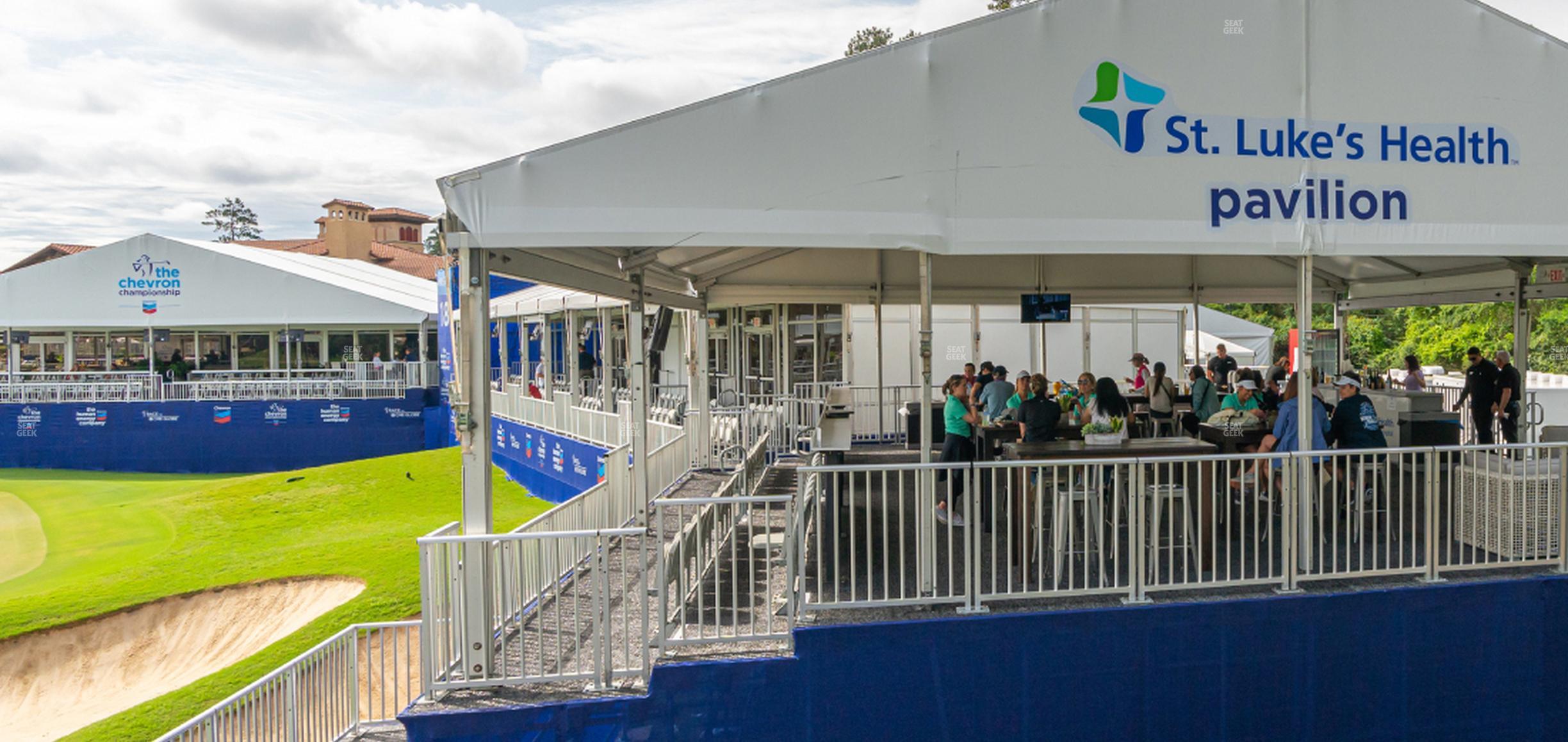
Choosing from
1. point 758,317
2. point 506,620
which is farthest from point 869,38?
point 506,620

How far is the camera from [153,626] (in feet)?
51.5

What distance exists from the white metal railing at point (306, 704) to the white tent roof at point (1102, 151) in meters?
4.03

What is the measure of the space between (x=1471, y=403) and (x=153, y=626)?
19196mm

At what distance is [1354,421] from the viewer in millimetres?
8945

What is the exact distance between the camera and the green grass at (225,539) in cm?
1427

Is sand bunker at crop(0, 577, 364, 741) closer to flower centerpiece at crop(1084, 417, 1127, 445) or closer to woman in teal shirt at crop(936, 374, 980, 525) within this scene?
woman in teal shirt at crop(936, 374, 980, 525)

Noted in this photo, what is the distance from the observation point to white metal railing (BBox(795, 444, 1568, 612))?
671 centimetres

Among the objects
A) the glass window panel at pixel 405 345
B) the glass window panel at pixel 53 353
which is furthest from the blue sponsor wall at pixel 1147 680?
the glass window panel at pixel 53 353

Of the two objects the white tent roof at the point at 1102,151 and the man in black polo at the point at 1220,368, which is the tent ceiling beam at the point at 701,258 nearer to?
the white tent roof at the point at 1102,151

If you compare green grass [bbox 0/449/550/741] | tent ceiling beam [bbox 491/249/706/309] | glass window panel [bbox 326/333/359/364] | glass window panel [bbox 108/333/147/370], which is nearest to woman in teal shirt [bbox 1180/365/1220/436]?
tent ceiling beam [bbox 491/249/706/309]

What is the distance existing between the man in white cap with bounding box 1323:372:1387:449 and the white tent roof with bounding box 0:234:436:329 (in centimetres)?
3579

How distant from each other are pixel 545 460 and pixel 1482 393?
17194 millimetres

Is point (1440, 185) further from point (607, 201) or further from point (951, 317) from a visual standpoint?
point (951, 317)

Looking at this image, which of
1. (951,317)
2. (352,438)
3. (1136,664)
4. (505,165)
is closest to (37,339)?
(352,438)
